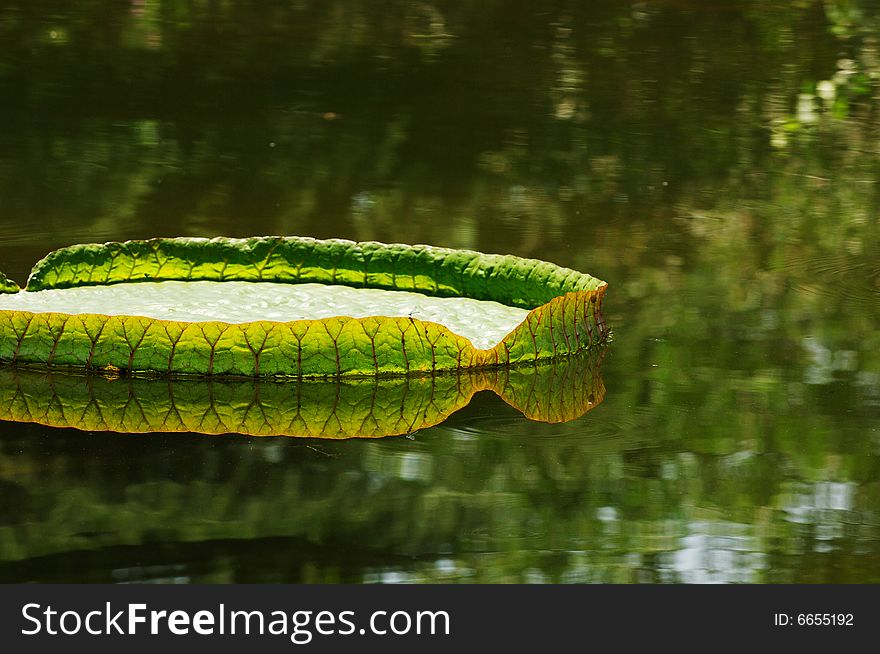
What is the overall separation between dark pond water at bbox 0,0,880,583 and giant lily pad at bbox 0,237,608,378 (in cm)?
22

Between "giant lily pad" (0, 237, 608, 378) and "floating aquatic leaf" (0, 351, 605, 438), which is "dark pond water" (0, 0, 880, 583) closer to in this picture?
"floating aquatic leaf" (0, 351, 605, 438)

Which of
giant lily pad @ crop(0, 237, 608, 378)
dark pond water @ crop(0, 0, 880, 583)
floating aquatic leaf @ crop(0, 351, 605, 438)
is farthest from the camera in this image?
giant lily pad @ crop(0, 237, 608, 378)

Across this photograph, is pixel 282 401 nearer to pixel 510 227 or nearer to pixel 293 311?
pixel 293 311

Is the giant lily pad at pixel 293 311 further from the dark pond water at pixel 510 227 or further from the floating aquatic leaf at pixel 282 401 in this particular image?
the dark pond water at pixel 510 227

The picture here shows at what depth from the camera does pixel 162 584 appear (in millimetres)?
2199

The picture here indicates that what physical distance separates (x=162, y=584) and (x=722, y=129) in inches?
207

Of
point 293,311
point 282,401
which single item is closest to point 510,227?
point 293,311

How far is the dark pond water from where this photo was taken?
2441 mm

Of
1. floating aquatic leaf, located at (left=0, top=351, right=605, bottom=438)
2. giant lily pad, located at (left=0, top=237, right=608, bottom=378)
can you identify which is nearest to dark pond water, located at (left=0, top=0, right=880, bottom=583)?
floating aquatic leaf, located at (left=0, top=351, right=605, bottom=438)

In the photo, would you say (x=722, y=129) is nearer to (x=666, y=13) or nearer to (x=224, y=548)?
(x=666, y=13)

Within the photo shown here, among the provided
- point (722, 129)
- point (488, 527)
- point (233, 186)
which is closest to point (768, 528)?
point (488, 527)

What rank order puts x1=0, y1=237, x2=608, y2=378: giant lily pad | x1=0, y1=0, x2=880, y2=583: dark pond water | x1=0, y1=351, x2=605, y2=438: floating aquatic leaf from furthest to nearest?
x1=0, y1=237, x2=608, y2=378: giant lily pad → x1=0, y1=351, x2=605, y2=438: floating aquatic leaf → x1=0, y1=0, x2=880, y2=583: dark pond water

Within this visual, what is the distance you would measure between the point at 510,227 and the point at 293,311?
1.74m

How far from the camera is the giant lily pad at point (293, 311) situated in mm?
3205
